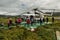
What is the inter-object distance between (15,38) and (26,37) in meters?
0.48

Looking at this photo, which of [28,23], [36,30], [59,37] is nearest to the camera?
[59,37]

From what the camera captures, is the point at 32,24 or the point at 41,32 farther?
the point at 32,24

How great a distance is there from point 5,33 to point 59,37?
209 cm

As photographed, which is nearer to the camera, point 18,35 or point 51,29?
point 18,35

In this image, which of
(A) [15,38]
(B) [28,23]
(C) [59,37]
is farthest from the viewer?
(B) [28,23]

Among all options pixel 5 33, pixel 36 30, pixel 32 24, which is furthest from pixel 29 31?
pixel 32 24

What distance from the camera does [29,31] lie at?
8.98m

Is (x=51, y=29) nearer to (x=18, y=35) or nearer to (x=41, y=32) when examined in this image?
(x=41, y=32)

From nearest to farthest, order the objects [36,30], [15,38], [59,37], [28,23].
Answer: [15,38], [59,37], [36,30], [28,23]

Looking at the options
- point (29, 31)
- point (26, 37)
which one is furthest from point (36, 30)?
point (26, 37)

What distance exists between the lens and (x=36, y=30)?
9227 millimetres

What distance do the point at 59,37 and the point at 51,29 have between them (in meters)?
0.92

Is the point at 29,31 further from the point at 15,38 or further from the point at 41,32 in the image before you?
the point at 15,38

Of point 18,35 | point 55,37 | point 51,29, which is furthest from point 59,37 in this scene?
point 18,35
